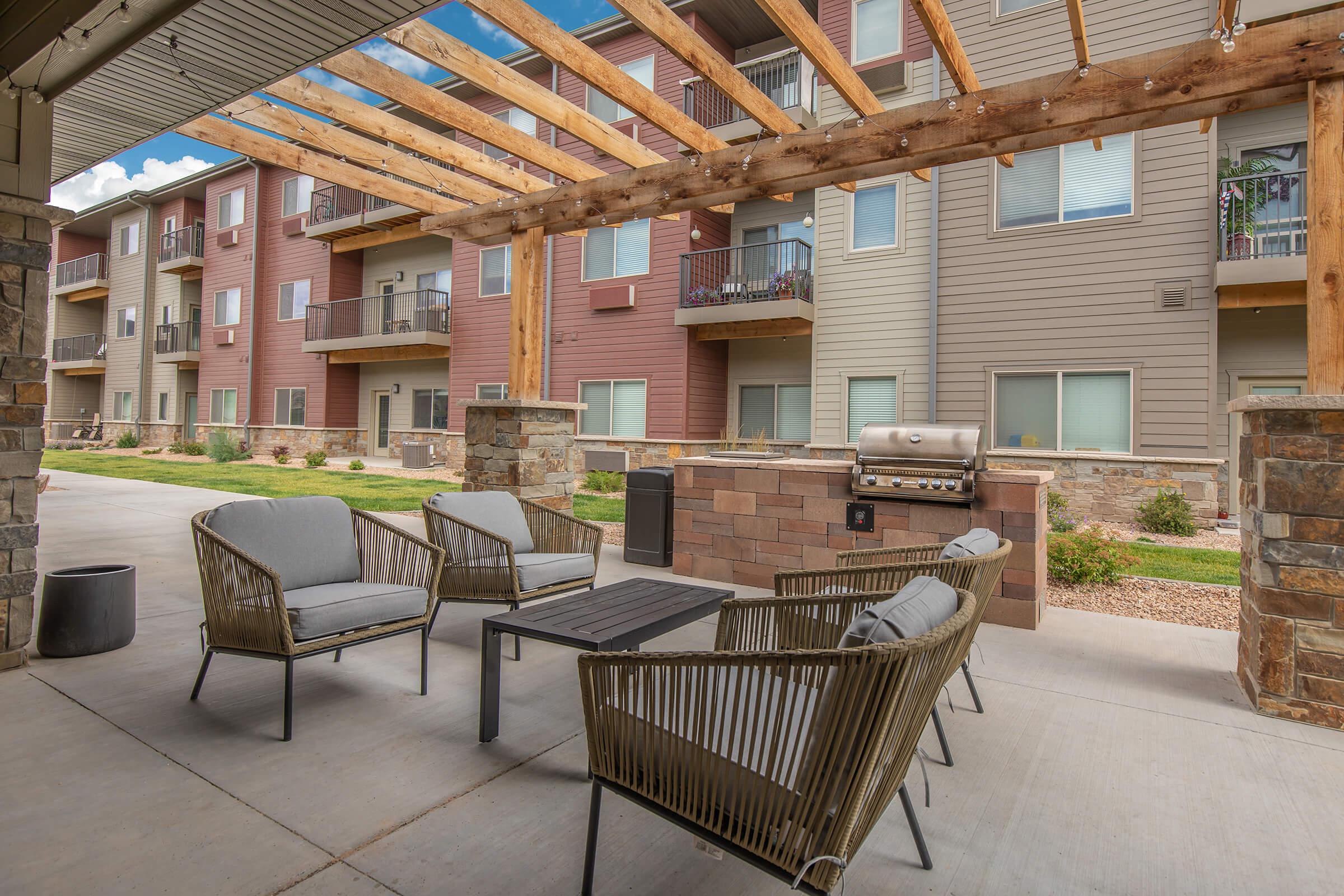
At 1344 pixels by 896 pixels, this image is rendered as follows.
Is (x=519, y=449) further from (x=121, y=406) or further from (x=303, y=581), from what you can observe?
(x=121, y=406)

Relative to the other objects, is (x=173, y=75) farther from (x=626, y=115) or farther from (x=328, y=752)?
(x=626, y=115)

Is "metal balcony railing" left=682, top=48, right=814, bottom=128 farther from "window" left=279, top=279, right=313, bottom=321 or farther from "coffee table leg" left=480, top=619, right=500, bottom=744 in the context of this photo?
"window" left=279, top=279, right=313, bottom=321

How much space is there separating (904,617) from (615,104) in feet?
41.6

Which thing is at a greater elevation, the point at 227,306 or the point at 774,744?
the point at 227,306

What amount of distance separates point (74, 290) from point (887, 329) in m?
27.7

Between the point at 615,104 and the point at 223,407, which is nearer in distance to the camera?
the point at 615,104

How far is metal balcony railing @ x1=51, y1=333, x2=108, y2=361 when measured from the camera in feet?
77.3

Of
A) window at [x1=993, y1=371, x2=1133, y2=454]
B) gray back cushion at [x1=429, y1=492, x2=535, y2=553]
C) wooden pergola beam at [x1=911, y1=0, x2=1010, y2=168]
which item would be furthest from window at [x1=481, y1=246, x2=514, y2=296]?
wooden pergola beam at [x1=911, y1=0, x2=1010, y2=168]

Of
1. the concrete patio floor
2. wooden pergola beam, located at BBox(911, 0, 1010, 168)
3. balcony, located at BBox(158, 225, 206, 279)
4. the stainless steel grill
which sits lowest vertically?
the concrete patio floor

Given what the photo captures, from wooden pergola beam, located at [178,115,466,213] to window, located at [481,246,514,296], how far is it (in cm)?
762

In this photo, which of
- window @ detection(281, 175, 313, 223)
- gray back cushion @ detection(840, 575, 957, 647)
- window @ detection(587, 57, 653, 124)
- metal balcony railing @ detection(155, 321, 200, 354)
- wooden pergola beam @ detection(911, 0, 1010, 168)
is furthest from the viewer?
metal balcony railing @ detection(155, 321, 200, 354)

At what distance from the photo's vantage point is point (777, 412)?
481 inches

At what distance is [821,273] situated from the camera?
10.9 m

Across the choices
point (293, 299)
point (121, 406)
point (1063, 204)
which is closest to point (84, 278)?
point (121, 406)
